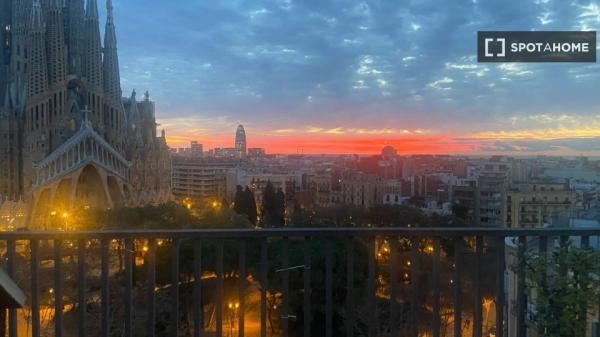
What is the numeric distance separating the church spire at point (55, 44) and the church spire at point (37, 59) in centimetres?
63

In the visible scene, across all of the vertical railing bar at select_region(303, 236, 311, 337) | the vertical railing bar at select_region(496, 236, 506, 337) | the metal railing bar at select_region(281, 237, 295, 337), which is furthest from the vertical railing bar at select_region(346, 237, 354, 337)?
the vertical railing bar at select_region(496, 236, 506, 337)

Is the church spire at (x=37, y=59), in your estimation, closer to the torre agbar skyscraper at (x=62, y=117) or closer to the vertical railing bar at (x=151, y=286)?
the torre agbar skyscraper at (x=62, y=117)

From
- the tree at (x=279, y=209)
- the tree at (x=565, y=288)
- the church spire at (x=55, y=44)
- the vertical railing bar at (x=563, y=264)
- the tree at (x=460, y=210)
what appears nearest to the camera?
the tree at (x=565, y=288)

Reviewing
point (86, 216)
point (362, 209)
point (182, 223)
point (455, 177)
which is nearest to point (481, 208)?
point (455, 177)

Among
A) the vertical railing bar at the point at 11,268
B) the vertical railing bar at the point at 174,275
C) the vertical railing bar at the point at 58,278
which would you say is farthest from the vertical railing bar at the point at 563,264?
the vertical railing bar at the point at 11,268

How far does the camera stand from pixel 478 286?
3275mm

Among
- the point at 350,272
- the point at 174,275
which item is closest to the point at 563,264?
the point at 350,272

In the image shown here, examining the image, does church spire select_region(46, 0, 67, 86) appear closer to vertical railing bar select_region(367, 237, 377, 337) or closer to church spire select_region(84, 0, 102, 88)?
church spire select_region(84, 0, 102, 88)

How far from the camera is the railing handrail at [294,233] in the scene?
3047 millimetres

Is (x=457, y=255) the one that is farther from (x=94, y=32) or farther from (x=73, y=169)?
(x=94, y=32)

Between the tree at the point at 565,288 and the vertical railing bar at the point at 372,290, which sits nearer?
the tree at the point at 565,288

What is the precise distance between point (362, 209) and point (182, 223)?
12.3 meters

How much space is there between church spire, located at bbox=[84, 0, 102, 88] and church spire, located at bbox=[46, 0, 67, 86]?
1774 millimetres

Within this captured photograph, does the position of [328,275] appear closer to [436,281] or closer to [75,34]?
[436,281]
